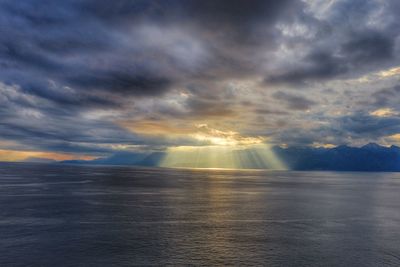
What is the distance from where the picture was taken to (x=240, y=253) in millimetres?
33406

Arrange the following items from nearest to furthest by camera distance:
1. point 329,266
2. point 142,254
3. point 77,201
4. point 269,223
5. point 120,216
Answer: point 329,266, point 142,254, point 269,223, point 120,216, point 77,201

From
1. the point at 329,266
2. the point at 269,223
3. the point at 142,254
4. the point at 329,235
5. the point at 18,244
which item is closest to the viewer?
the point at 329,266

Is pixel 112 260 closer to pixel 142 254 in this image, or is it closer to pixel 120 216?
pixel 142 254

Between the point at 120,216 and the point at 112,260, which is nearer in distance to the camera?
the point at 112,260

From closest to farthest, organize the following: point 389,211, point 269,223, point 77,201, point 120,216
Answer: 1. point 269,223
2. point 120,216
3. point 389,211
4. point 77,201

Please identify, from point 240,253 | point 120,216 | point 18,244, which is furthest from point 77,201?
point 240,253

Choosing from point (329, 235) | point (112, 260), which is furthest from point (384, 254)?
point (112, 260)

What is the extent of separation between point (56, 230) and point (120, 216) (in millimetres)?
11831

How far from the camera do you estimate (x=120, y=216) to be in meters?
52.8

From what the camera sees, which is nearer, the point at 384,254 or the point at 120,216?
the point at 384,254

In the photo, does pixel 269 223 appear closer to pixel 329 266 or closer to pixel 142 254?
pixel 329 266

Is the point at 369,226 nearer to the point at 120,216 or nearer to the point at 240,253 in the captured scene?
the point at 240,253

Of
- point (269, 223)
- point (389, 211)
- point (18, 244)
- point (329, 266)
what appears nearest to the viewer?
point (329, 266)

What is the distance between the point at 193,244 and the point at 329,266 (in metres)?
14.4
